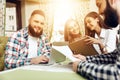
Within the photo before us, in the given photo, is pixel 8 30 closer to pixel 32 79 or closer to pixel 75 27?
pixel 75 27

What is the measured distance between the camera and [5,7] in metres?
1.85

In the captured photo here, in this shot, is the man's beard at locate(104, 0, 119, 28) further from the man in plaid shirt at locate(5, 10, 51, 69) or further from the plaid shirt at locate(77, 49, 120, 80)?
the man in plaid shirt at locate(5, 10, 51, 69)

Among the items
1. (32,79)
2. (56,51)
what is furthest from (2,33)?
(32,79)

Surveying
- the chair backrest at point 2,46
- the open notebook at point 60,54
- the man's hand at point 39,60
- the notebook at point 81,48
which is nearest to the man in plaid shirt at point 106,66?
the open notebook at point 60,54

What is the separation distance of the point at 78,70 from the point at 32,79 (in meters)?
0.21

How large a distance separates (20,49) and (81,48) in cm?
52

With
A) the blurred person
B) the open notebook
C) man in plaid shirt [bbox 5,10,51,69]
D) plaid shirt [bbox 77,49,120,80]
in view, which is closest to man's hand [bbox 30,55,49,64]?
man in plaid shirt [bbox 5,10,51,69]

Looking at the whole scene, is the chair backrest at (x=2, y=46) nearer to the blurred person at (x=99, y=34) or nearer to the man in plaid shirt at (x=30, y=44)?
the man in plaid shirt at (x=30, y=44)

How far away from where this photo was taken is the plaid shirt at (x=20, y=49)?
5.24 feet

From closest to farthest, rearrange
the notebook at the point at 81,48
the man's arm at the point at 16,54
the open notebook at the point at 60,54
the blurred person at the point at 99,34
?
the open notebook at the point at 60,54 → the notebook at the point at 81,48 → the blurred person at the point at 99,34 → the man's arm at the point at 16,54

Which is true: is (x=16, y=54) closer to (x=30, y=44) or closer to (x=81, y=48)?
(x=30, y=44)

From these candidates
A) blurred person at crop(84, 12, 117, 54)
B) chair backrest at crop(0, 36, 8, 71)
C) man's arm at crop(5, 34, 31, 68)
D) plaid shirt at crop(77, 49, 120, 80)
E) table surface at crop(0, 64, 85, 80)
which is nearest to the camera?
plaid shirt at crop(77, 49, 120, 80)

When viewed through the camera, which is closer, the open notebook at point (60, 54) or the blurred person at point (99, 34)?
the open notebook at point (60, 54)

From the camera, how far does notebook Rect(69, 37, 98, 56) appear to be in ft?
4.22
